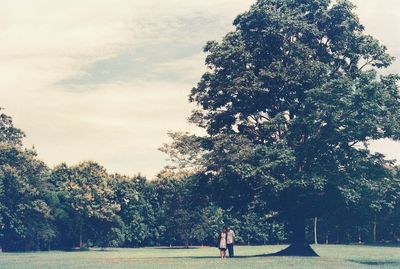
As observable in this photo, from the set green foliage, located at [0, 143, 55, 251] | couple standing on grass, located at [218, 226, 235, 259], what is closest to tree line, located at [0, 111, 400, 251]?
green foliage, located at [0, 143, 55, 251]

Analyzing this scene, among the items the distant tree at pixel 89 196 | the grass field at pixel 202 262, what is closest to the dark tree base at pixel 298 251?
the grass field at pixel 202 262

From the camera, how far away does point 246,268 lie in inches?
1164

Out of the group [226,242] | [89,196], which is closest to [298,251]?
[226,242]

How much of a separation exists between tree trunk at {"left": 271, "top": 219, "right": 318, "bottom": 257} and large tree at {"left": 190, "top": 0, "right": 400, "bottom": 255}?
89 millimetres

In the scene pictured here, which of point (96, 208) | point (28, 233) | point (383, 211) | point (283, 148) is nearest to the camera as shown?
point (283, 148)

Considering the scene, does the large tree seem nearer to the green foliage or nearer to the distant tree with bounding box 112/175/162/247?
the green foliage

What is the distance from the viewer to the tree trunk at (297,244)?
46.4m

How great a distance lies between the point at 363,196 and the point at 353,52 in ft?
42.4

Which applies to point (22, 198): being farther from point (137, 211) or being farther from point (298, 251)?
point (298, 251)

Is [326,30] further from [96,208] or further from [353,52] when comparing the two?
[96,208]

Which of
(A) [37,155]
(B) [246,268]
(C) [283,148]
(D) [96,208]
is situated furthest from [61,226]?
(B) [246,268]

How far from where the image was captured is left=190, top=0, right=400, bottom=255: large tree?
137 ft

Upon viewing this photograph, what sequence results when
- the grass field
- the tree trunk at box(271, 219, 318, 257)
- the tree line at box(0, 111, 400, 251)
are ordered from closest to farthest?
the grass field
the tree trunk at box(271, 219, 318, 257)
the tree line at box(0, 111, 400, 251)

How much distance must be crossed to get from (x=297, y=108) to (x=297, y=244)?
12010 millimetres
